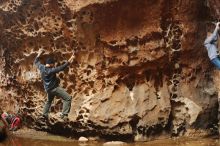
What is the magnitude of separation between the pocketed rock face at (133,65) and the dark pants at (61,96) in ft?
1.17

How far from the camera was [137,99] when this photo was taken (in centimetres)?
933

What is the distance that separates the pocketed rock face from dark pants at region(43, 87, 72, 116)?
356 mm

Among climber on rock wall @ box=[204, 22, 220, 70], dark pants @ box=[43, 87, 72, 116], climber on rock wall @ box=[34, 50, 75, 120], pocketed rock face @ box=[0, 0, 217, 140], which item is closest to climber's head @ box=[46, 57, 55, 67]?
climber on rock wall @ box=[34, 50, 75, 120]

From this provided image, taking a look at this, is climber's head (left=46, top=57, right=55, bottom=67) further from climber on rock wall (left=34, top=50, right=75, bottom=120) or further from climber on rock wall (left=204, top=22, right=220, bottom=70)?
climber on rock wall (left=204, top=22, right=220, bottom=70)

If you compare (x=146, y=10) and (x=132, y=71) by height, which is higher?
(x=146, y=10)

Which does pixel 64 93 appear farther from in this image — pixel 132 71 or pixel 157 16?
pixel 157 16

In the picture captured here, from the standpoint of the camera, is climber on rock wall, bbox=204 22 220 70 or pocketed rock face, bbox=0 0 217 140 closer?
climber on rock wall, bbox=204 22 220 70

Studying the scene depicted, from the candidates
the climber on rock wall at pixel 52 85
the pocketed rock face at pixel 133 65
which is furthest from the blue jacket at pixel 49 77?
the pocketed rock face at pixel 133 65

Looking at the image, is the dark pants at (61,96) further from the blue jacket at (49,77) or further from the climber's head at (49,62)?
the climber's head at (49,62)

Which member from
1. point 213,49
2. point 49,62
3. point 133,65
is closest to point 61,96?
point 49,62

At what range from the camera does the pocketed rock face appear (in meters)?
9.27

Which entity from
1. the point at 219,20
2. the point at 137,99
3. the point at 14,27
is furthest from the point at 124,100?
the point at 14,27

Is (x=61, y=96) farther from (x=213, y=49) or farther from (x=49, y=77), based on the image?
(x=213, y=49)

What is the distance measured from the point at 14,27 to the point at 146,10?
3.27m
